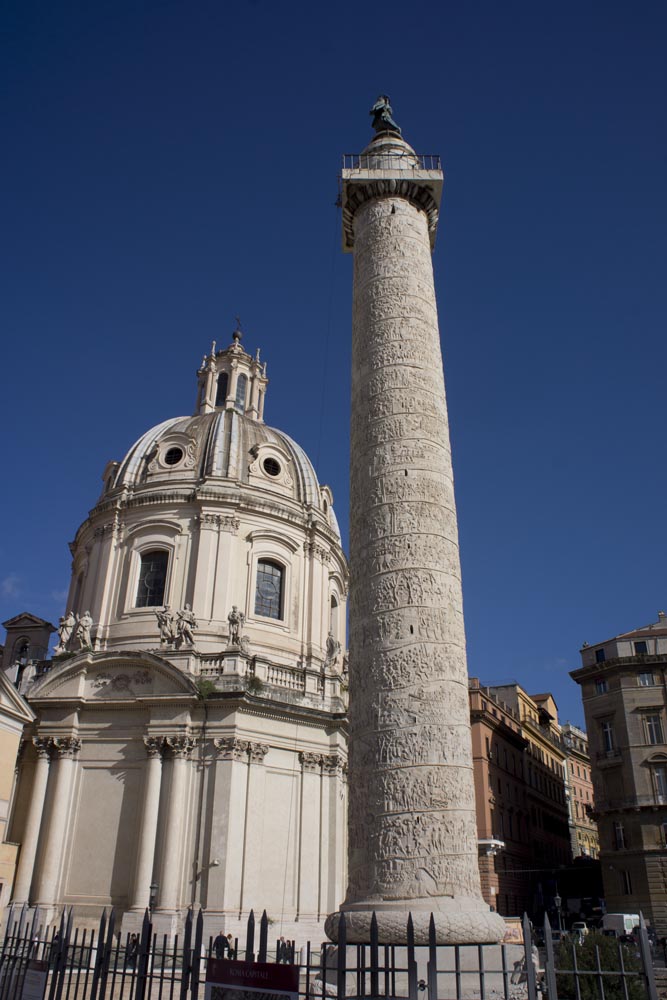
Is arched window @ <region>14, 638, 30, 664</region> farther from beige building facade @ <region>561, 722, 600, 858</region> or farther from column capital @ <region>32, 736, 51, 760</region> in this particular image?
beige building facade @ <region>561, 722, 600, 858</region>

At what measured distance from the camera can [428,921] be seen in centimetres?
995

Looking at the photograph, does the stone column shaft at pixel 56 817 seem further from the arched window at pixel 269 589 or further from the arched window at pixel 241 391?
→ the arched window at pixel 241 391

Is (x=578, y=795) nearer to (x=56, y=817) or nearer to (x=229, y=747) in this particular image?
(x=229, y=747)

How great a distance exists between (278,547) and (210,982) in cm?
2573

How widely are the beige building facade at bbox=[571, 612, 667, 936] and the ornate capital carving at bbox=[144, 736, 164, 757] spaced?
21003 millimetres

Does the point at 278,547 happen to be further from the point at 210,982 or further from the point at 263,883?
the point at 210,982

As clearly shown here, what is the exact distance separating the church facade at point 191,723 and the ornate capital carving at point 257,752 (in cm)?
6

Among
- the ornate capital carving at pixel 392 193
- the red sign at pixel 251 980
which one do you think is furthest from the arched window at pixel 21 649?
the red sign at pixel 251 980

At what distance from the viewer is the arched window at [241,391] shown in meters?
39.3

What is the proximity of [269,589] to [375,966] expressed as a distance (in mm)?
25767

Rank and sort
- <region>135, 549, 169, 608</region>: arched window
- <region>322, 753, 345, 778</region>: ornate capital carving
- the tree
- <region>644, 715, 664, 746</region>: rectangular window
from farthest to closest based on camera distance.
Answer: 1. <region>644, 715, 664, 746</region>: rectangular window
2. <region>135, 549, 169, 608</region>: arched window
3. <region>322, 753, 345, 778</region>: ornate capital carving
4. the tree

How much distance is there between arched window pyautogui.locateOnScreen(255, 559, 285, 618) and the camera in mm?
31547

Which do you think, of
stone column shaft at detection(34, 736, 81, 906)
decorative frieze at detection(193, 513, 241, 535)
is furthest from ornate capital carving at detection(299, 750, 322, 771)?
decorative frieze at detection(193, 513, 241, 535)

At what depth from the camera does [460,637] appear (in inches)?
480
